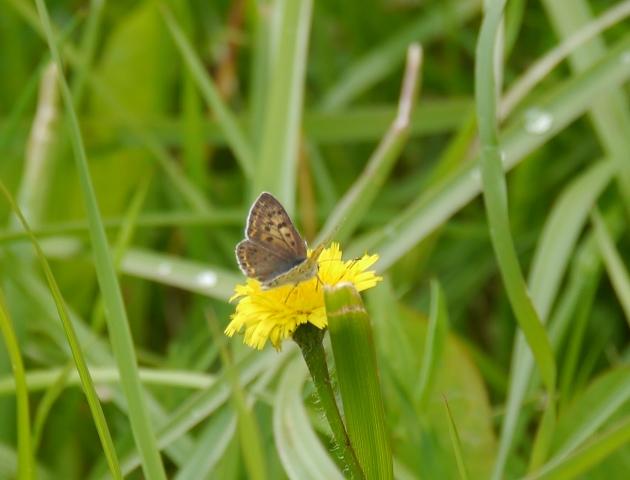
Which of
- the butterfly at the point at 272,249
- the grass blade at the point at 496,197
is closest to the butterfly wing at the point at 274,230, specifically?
the butterfly at the point at 272,249

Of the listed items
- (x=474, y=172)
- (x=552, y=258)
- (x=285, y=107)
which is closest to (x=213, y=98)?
(x=285, y=107)

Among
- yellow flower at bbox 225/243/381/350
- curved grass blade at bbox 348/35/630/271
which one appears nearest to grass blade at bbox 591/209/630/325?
curved grass blade at bbox 348/35/630/271

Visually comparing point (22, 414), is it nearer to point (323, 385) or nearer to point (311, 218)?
point (323, 385)

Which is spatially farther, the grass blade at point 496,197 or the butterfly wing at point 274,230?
the grass blade at point 496,197

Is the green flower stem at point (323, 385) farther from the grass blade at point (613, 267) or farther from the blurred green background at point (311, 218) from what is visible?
the grass blade at point (613, 267)

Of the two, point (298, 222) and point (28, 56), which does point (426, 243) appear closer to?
point (298, 222)

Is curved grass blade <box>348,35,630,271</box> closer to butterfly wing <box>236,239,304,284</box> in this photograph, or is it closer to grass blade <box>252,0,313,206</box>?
grass blade <box>252,0,313,206</box>
